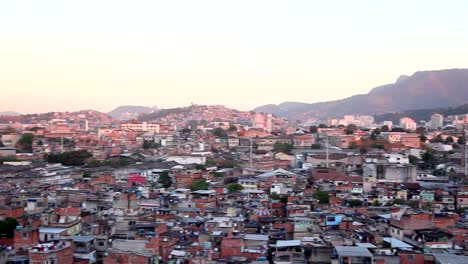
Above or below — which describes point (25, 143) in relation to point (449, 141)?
above

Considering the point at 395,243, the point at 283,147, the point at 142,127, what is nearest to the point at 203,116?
the point at 142,127

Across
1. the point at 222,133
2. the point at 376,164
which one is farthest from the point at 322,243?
the point at 222,133

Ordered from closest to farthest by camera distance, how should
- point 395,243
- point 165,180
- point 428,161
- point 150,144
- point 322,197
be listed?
1. point 395,243
2. point 322,197
3. point 165,180
4. point 428,161
5. point 150,144

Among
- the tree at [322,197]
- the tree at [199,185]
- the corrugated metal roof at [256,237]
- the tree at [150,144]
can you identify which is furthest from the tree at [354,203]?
the tree at [150,144]

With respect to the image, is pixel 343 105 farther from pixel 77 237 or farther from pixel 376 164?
pixel 77 237

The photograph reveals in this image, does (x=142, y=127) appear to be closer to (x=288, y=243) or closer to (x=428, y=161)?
(x=428, y=161)

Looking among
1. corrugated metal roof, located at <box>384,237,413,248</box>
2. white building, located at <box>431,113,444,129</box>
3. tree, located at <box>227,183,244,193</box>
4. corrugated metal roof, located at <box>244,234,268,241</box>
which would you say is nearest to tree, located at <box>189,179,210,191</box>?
tree, located at <box>227,183,244,193</box>

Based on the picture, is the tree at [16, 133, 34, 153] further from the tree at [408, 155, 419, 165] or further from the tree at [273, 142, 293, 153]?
the tree at [408, 155, 419, 165]
